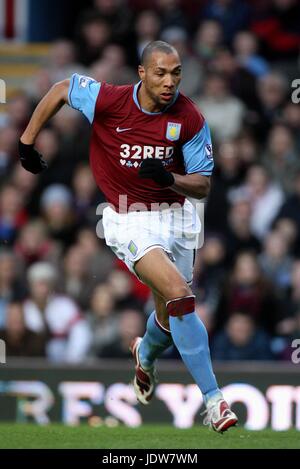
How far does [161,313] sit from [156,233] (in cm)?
67

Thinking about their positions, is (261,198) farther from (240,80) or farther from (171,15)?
(171,15)

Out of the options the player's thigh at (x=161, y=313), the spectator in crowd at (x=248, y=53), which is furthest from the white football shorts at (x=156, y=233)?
the spectator in crowd at (x=248, y=53)

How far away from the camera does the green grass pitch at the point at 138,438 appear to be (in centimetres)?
797

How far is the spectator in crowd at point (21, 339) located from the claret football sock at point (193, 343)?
4.21 m

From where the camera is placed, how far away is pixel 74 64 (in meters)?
14.5

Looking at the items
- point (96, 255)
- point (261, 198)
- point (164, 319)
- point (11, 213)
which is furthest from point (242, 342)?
point (11, 213)

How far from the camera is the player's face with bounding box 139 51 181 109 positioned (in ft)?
26.1

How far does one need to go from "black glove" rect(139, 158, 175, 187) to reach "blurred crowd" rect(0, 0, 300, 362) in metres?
3.92

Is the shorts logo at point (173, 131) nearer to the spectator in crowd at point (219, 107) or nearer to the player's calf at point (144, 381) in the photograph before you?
the player's calf at point (144, 381)

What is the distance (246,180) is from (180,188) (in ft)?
16.4

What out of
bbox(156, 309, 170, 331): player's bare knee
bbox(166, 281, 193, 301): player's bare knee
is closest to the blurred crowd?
bbox(156, 309, 170, 331): player's bare knee

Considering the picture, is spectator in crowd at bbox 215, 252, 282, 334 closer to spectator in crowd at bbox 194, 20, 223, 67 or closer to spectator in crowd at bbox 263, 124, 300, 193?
spectator in crowd at bbox 263, 124, 300, 193
